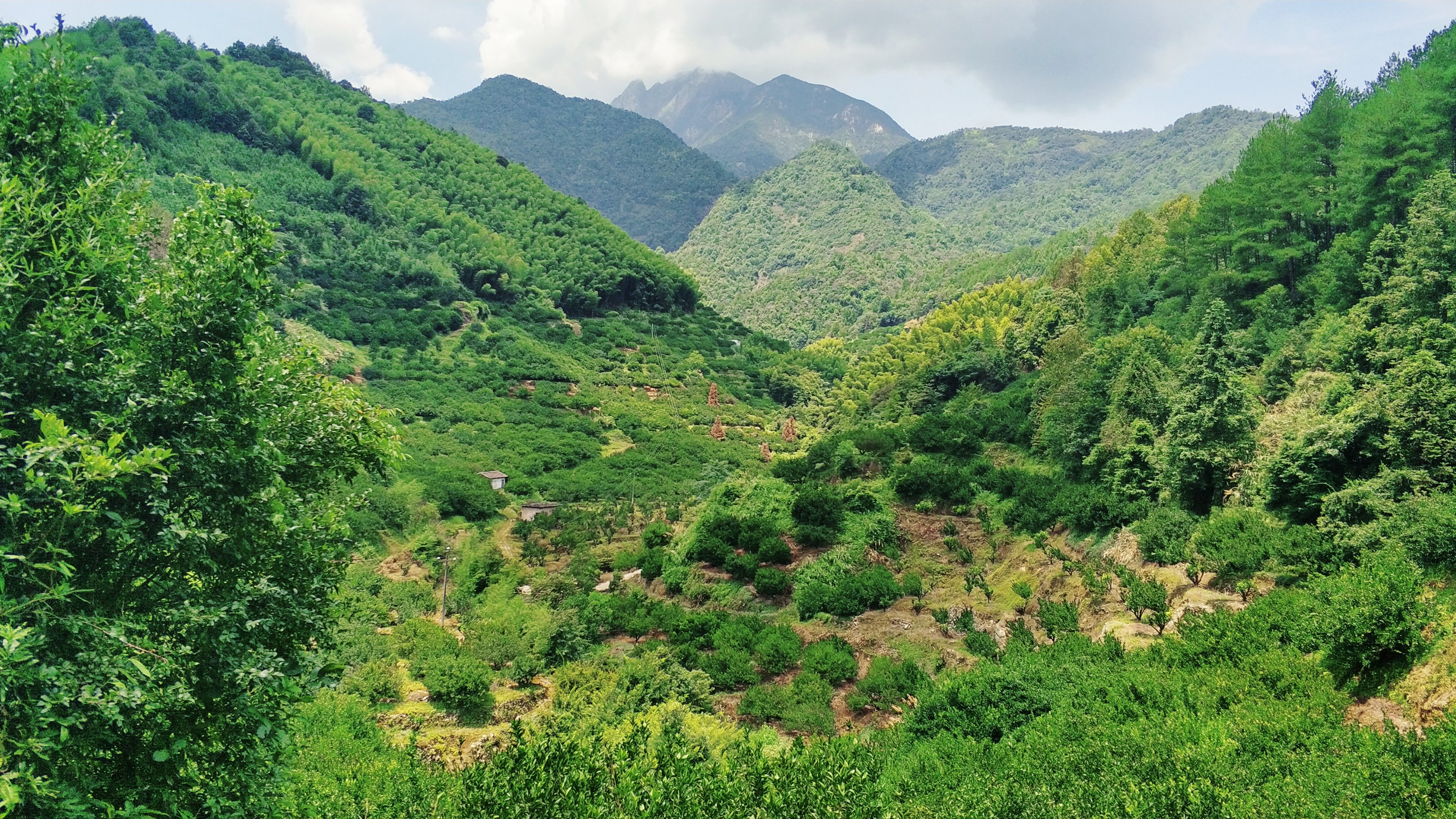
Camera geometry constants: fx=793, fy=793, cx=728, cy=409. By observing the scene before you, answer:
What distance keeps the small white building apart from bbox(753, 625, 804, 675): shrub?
95.6 feet

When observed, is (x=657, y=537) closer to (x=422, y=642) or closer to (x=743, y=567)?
(x=743, y=567)

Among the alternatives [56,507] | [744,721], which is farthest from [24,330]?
[744,721]

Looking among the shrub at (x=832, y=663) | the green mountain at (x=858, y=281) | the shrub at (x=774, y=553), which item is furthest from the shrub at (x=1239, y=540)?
the green mountain at (x=858, y=281)

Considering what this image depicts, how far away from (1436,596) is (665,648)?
1917 centimetres

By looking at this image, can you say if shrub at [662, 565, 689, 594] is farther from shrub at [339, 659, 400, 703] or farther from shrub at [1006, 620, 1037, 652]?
shrub at [1006, 620, 1037, 652]

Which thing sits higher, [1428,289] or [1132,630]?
[1428,289]

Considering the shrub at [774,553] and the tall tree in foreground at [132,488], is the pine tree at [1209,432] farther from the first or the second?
the tall tree in foreground at [132,488]

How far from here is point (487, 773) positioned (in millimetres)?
9086

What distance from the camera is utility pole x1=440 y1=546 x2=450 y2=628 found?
32781 millimetres

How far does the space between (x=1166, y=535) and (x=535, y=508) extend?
41021mm

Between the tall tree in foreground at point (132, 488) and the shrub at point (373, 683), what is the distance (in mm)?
14435

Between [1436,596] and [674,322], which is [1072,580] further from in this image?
[674,322]

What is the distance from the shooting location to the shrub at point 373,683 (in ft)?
68.9

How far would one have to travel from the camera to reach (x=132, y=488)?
22.4ft
